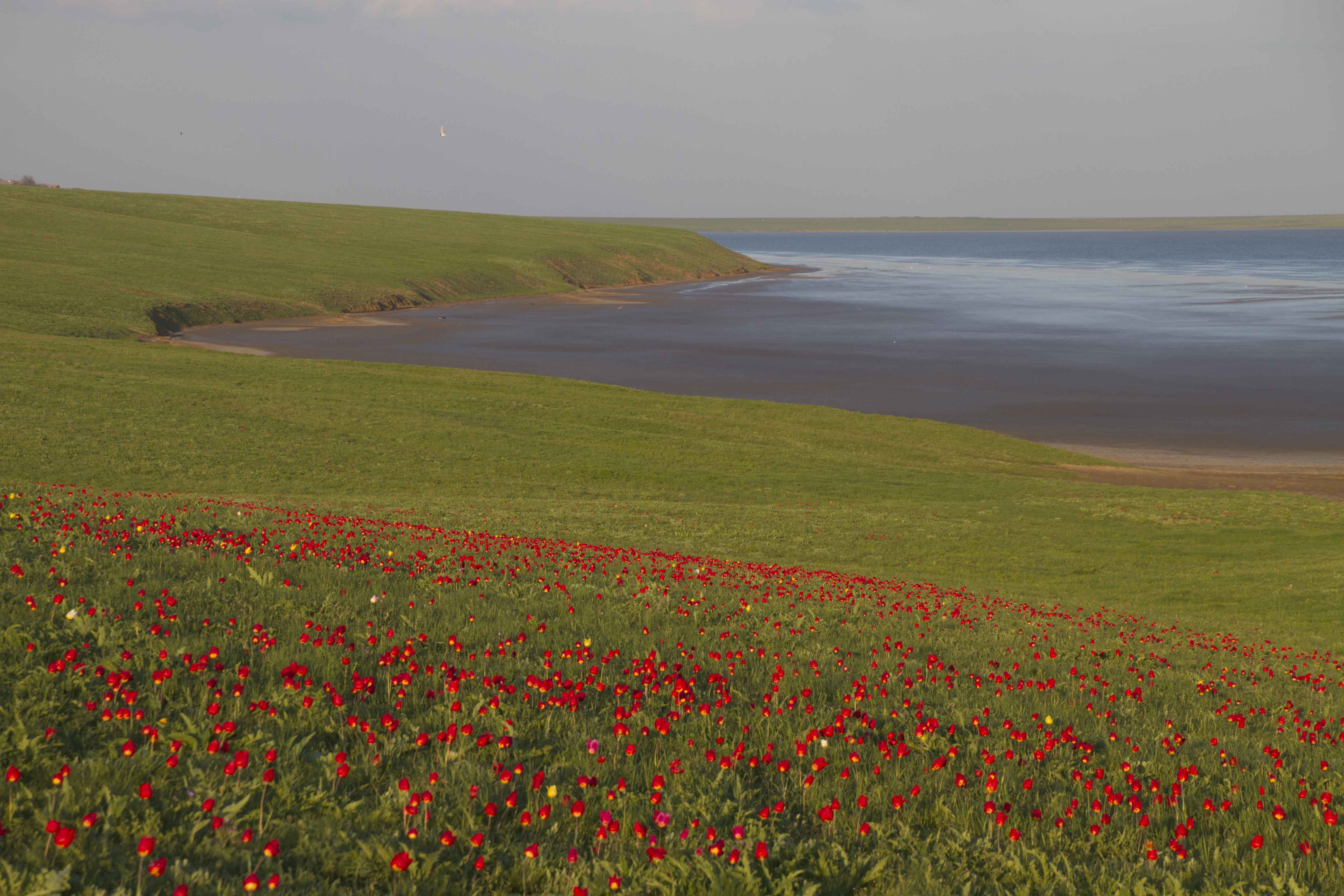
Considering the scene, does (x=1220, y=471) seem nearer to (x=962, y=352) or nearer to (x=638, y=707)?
(x=962, y=352)

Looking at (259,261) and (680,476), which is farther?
(259,261)

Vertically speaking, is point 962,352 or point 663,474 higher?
point 962,352

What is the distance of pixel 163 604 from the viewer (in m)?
7.51

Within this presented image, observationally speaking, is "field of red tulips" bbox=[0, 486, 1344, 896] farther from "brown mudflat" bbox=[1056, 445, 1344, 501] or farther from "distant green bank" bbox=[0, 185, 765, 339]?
"distant green bank" bbox=[0, 185, 765, 339]

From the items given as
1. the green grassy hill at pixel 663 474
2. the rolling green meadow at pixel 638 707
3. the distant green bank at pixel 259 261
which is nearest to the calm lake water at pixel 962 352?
the distant green bank at pixel 259 261

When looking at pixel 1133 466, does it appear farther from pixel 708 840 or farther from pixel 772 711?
pixel 708 840

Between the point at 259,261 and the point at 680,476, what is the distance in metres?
93.0

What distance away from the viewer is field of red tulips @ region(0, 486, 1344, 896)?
4.57 m

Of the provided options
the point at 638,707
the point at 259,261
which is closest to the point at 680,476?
the point at 638,707

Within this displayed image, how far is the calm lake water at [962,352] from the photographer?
163ft

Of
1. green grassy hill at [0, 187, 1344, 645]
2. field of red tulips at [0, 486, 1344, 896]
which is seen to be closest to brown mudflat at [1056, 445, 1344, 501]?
green grassy hill at [0, 187, 1344, 645]

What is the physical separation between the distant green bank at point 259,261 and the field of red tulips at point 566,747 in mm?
65000

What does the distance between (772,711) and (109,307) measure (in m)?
80.7

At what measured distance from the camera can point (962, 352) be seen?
72.2m
